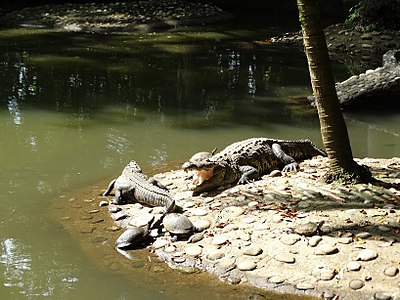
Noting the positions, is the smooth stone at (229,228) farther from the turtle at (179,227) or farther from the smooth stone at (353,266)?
the smooth stone at (353,266)

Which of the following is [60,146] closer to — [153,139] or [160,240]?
[153,139]

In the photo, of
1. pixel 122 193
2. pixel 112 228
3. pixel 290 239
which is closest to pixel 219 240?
pixel 290 239

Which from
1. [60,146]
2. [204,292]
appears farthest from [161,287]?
[60,146]

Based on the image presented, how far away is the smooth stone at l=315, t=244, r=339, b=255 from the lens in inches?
186

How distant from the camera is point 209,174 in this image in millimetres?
6086

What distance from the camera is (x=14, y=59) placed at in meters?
14.0

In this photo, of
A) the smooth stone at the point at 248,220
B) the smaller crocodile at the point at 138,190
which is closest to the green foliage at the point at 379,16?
the smaller crocodile at the point at 138,190

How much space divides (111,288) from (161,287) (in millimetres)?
382

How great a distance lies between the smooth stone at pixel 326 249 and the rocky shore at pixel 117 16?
15044mm

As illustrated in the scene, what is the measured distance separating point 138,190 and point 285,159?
167 cm

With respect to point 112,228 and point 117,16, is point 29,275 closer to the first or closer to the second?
point 112,228

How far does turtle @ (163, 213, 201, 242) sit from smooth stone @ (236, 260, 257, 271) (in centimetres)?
58

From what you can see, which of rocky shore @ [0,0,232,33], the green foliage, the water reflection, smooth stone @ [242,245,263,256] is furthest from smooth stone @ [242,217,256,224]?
rocky shore @ [0,0,232,33]

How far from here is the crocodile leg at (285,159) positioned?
6581mm
